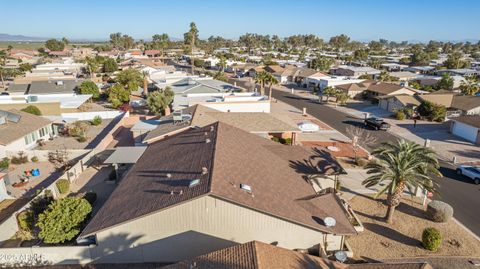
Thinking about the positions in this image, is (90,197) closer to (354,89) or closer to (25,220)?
(25,220)

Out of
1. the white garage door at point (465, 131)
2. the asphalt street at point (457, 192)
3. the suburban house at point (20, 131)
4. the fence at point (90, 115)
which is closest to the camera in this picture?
the asphalt street at point (457, 192)

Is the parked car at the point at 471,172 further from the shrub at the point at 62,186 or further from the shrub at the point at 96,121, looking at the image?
the shrub at the point at 96,121

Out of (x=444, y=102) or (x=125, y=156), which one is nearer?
(x=125, y=156)

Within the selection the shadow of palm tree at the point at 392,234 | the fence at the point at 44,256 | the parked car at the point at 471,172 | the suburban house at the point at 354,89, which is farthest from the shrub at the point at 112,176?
the suburban house at the point at 354,89

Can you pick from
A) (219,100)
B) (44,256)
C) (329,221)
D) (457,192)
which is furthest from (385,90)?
(44,256)

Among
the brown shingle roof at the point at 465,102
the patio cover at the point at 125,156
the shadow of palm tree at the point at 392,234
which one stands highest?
the brown shingle roof at the point at 465,102

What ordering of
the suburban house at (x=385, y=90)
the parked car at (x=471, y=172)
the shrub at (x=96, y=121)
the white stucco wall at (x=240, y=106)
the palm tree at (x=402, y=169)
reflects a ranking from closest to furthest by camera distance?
1. the palm tree at (x=402, y=169)
2. the parked car at (x=471, y=172)
3. the white stucco wall at (x=240, y=106)
4. the shrub at (x=96, y=121)
5. the suburban house at (x=385, y=90)
